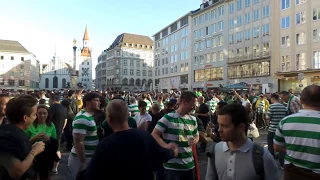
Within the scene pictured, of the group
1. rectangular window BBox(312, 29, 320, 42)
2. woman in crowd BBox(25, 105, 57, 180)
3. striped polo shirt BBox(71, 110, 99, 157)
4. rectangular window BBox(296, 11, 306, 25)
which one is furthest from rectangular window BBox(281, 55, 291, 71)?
striped polo shirt BBox(71, 110, 99, 157)

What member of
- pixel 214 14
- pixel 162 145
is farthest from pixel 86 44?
pixel 162 145

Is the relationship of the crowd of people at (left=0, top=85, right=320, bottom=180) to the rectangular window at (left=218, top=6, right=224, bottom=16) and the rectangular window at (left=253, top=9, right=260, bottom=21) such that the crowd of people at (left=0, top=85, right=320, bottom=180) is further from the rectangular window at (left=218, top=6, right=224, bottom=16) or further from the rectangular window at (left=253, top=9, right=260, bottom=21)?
the rectangular window at (left=218, top=6, right=224, bottom=16)

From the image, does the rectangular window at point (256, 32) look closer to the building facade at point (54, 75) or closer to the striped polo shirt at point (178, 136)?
the striped polo shirt at point (178, 136)

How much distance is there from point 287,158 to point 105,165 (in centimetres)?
241

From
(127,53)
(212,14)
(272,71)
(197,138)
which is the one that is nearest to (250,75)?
(272,71)

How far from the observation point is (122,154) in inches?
94.3

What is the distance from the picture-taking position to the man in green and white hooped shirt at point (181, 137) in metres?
4.30

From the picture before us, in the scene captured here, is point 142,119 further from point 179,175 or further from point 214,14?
point 214,14

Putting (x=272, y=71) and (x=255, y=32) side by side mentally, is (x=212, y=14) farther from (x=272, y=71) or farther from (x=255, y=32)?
(x=272, y=71)

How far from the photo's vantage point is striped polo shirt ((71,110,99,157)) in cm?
435

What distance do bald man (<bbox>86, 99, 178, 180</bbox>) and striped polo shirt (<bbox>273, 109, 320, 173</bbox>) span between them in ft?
6.12

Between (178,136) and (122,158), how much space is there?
6.67ft

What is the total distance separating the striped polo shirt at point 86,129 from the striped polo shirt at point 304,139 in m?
2.77

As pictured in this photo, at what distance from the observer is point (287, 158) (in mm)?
3627
